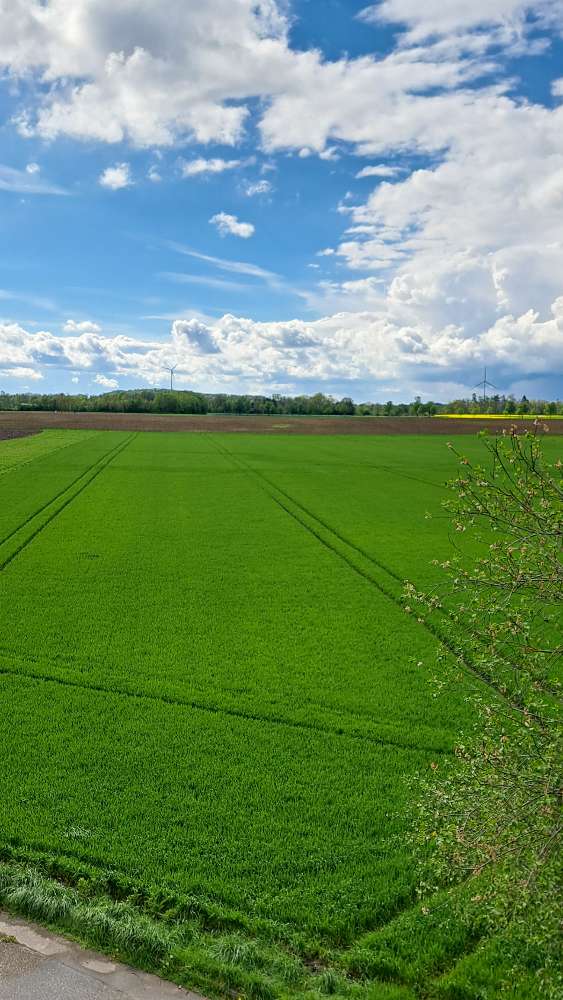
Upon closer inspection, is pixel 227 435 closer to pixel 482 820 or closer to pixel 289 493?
pixel 289 493

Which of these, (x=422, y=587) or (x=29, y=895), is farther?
(x=422, y=587)

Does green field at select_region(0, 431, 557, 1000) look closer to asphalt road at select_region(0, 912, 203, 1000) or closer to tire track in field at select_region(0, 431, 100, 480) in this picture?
asphalt road at select_region(0, 912, 203, 1000)

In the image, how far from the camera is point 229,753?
10922mm

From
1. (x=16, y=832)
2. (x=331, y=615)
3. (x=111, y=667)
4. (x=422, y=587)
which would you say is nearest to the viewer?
(x=16, y=832)

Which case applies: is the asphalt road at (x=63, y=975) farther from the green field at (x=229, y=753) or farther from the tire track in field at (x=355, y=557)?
the tire track in field at (x=355, y=557)

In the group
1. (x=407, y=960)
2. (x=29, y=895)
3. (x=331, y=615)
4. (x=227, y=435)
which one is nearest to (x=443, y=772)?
(x=407, y=960)

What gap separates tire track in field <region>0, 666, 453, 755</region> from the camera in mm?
11387

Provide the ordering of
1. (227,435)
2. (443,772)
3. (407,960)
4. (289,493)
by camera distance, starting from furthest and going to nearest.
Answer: (227,435) < (289,493) < (443,772) < (407,960)

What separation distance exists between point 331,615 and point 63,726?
26.7ft

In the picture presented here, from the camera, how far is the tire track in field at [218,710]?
11.4m

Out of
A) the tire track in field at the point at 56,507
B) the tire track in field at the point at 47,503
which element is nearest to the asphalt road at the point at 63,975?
the tire track in field at the point at 56,507

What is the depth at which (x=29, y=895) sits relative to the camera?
7617 millimetres

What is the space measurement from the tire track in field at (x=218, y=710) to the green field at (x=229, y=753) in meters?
0.04

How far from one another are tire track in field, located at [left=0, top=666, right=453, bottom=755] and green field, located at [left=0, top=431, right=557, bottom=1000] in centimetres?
4
